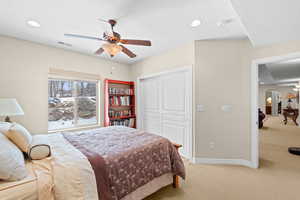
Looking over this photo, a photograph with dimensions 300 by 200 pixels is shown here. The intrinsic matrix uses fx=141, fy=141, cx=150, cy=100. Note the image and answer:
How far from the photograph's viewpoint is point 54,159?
1.34 m

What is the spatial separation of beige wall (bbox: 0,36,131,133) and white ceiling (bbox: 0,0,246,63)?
0.75 ft

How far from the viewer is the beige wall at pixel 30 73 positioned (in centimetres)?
261

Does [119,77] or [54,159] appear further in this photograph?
[119,77]

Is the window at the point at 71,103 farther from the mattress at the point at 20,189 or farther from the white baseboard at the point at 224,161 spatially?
the white baseboard at the point at 224,161

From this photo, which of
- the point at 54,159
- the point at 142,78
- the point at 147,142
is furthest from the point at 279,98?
the point at 54,159

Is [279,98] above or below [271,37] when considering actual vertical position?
below

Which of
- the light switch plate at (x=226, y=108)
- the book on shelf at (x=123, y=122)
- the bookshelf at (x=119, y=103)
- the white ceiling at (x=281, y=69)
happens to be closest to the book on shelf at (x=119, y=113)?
the bookshelf at (x=119, y=103)

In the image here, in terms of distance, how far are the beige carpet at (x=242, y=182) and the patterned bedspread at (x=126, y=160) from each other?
0.35 m

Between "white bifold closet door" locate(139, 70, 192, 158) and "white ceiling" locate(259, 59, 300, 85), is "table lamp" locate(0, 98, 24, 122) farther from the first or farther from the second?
"white ceiling" locate(259, 59, 300, 85)

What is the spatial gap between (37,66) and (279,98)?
14.8 meters

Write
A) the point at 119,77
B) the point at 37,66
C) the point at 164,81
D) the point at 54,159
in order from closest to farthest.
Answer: the point at 54,159 < the point at 37,66 < the point at 164,81 < the point at 119,77

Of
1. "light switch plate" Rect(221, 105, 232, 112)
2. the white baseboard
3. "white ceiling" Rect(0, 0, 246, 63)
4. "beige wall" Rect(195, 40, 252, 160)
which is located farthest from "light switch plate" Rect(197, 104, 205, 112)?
"white ceiling" Rect(0, 0, 246, 63)

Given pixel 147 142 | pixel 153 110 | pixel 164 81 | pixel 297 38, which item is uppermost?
pixel 297 38

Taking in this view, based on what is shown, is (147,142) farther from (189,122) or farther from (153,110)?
(153,110)
